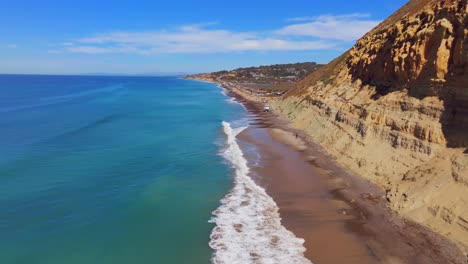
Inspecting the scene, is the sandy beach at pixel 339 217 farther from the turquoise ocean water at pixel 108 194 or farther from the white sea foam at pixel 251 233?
the turquoise ocean water at pixel 108 194

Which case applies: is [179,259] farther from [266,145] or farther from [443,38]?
[266,145]

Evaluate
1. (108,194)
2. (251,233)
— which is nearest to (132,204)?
(108,194)

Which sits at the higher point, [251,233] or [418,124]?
[418,124]

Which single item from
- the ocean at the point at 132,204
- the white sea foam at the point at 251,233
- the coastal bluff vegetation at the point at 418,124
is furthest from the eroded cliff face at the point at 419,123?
the ocean at the point at 132,204

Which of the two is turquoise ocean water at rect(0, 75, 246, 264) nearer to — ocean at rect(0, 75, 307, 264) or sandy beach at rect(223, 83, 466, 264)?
ocean at rect(0, 75, 307, 264)

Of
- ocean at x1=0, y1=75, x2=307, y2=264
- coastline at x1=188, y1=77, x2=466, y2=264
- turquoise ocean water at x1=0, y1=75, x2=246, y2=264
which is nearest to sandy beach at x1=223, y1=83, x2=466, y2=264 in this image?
coastline at x1=188, y1=77, x2=466, y2=264

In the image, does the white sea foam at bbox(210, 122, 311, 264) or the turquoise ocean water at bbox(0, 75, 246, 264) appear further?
the turquoise ocean water at bbox(0, 75, 246, 264)

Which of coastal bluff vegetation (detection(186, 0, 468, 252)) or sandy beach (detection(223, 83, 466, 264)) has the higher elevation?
coastal bluff vegetation (detection(186, 0, 468, 252))

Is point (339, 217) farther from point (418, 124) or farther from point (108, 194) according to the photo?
point (108, 194)
